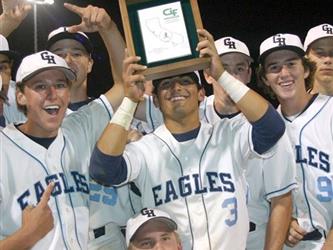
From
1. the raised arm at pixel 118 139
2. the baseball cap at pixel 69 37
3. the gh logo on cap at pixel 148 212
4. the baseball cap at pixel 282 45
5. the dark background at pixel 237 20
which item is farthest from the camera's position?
the dark background at pixel 237 20

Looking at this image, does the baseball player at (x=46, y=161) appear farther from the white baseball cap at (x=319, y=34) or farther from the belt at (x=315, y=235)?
the white baseball cap at (x=319, y=34)

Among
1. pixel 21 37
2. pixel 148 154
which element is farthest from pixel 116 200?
pixel 21 37

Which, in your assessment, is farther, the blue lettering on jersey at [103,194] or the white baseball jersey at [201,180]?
the blue lettering on jersey at [103,194]

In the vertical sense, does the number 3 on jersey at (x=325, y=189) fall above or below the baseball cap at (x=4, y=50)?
below

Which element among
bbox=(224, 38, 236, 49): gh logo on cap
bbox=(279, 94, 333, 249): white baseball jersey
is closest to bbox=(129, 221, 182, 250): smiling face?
bbox=(279, 94, 333, 249): white baseball jersey

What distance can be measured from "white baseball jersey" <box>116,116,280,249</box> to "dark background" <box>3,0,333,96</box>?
613cm

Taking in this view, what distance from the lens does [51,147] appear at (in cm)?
223

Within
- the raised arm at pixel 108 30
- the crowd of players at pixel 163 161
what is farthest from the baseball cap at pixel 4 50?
the raised arm at pixel 108 30

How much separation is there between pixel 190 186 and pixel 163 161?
144mm

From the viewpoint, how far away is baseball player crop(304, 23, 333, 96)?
2.83 meters

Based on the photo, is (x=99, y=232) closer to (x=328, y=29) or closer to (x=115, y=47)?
(x=115, y=47)

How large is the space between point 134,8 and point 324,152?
0.97 meters

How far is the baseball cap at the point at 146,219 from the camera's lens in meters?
2.18

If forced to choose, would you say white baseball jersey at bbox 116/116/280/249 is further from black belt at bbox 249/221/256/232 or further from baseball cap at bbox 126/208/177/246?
black belt at bbox 249/221/256/232
